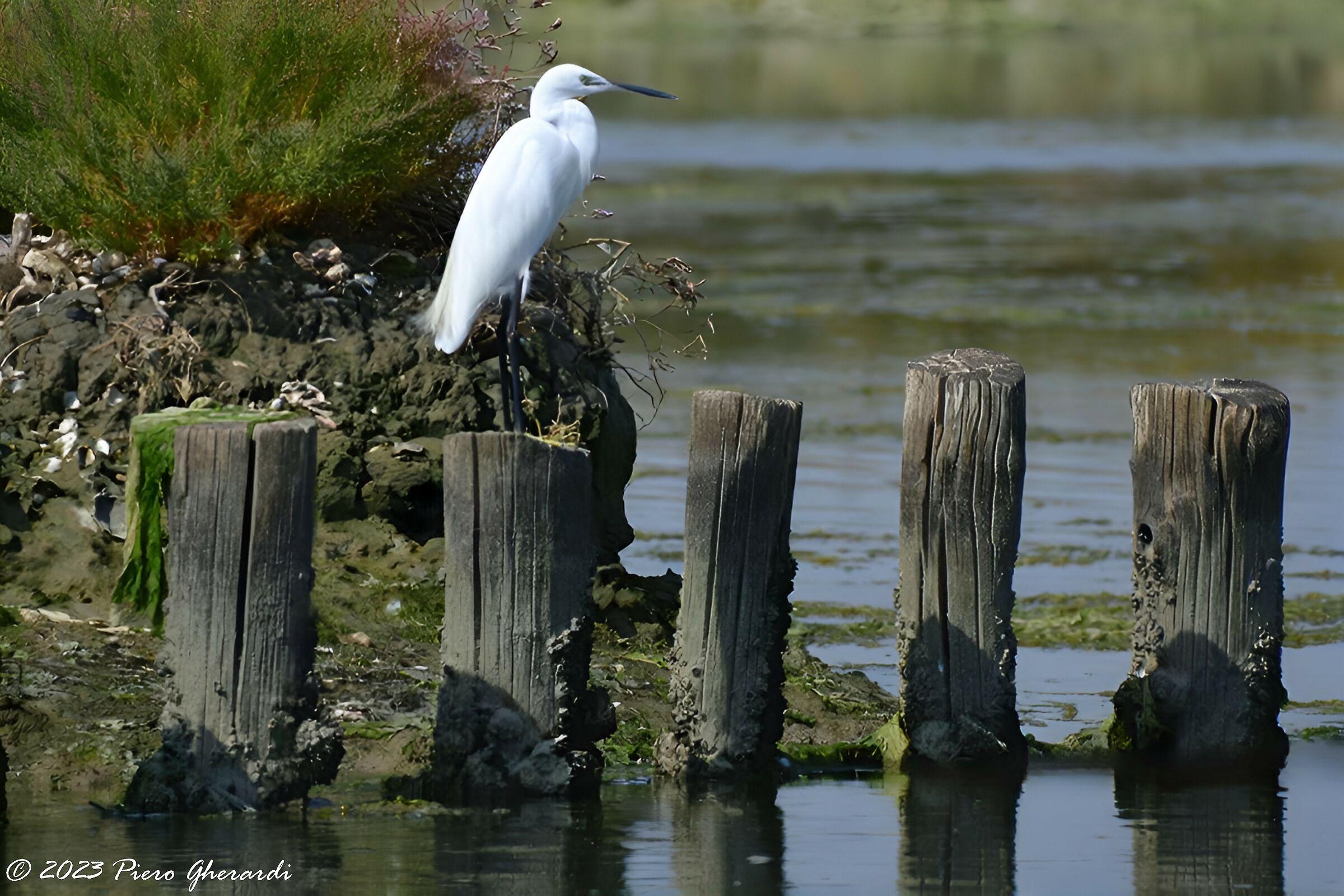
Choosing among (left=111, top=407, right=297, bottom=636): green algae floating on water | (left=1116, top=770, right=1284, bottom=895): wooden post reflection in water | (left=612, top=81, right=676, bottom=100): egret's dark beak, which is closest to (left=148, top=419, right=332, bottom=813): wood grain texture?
(left=111, top=407, right=297, bottom=636): green algae floating on water

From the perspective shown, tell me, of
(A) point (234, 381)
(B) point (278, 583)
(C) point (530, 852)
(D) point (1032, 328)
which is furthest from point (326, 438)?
(D) point (1032, 328)

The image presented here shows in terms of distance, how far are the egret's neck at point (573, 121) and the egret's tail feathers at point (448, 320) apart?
0.61m

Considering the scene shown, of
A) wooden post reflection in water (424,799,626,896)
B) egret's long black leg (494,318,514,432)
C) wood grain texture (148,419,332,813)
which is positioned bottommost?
wooden post reflection in water (424,799,626,896)

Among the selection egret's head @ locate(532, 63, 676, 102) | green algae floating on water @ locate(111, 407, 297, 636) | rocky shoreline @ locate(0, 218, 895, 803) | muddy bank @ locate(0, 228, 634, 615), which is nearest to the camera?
green algae floating on water @ locate(111, 407, 297, 636)

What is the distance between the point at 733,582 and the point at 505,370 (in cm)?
128

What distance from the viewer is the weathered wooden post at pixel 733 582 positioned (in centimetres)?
573

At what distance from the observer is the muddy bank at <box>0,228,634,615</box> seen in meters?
6.89

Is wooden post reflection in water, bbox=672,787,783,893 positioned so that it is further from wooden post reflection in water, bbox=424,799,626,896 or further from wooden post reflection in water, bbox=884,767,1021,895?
wooden post reflection in water, bbox=884,767,1021,895

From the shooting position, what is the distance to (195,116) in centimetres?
714

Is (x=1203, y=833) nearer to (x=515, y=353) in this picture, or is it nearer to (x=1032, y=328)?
(x=515, y=353)

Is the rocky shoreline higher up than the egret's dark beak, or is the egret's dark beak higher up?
the egret's dark beak

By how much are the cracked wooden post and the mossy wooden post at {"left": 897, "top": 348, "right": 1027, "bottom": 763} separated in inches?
17.4

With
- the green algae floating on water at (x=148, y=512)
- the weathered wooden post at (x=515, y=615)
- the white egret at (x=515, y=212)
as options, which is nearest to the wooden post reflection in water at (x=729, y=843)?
the weathered wooden post at (x=515, y=615)

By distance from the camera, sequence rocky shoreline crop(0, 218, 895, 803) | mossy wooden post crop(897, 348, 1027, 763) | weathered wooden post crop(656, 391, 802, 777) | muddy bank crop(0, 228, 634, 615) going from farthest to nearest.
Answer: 1. muddy bank crop(0, 228, 634, 615)
2. rocky shoreline crop(0, 218, 895, 803)
3. mossy wooden post crop(897, 348, 1027, 763)
4. weathered wooden post crop(656, 391, 802, 777)
